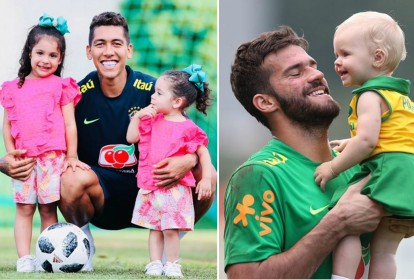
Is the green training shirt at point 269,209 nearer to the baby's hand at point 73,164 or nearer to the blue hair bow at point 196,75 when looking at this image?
the blue hair bow at point 196,75

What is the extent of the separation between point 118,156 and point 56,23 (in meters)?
1.03

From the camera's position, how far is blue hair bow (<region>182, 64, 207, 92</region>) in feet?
15.7

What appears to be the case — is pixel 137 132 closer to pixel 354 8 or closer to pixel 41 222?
pixel 41 222

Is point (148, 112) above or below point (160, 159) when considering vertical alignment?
above

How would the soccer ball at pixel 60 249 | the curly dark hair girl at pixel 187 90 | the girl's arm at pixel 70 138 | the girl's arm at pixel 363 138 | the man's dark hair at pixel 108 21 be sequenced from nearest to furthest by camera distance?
the girl's arm at pixel 363 138 < the soccer ball at pixel 60 249 < the girl's arm at pixel 70 138 < the curly dark hair girl at pixel 187 90 < the man's dark hair at pixel 108 21

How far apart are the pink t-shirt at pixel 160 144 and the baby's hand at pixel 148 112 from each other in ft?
0.08

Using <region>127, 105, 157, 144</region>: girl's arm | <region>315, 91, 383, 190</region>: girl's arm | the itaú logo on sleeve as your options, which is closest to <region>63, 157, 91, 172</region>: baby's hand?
the itaú logo on sleeve

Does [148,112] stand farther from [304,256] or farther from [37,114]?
[304,256]

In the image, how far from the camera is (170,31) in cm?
516

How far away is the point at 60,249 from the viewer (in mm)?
4438

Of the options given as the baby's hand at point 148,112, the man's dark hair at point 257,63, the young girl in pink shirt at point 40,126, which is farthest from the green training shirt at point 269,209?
the young girl in pink shirt at point 40,126

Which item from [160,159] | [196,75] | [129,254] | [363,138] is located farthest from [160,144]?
[363,138]

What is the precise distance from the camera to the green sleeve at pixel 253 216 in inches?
129

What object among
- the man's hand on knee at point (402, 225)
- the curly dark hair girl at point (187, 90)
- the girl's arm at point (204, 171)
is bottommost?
the man's hand on knee at point (402, 225)
